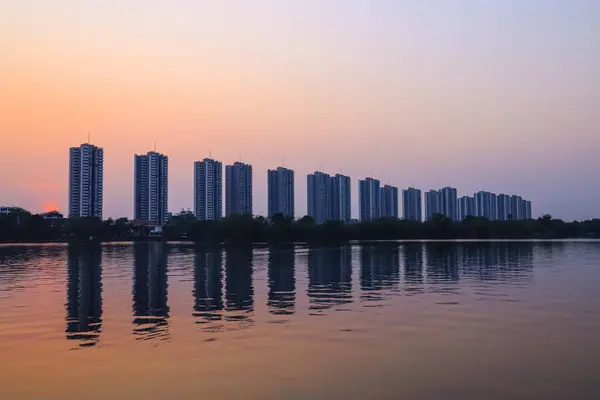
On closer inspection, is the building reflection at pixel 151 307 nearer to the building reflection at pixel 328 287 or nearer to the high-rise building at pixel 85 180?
the building reflection at pixel 328 287

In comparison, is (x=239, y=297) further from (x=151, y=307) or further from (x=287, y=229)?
(x=287, y=229)

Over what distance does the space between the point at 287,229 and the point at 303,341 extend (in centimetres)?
12686

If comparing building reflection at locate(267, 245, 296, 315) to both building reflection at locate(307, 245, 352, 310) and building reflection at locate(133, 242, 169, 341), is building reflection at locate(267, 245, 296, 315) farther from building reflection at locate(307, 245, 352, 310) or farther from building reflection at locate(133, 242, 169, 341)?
building reflection at locate(133, 242, 169, 341)

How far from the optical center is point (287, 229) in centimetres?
14300

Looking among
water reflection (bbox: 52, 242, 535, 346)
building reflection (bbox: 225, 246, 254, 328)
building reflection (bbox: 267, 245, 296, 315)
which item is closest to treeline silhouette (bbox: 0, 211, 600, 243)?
water reflection (bbox: 52, 242, 535, 346)

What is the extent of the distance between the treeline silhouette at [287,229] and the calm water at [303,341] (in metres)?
109

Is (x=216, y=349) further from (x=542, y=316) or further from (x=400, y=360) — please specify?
(x=542, y=316)

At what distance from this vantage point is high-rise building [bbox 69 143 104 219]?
184 m

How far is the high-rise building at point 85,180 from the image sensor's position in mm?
184375

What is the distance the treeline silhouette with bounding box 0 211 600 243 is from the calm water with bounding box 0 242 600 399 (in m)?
109

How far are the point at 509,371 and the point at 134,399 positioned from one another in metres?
8.41

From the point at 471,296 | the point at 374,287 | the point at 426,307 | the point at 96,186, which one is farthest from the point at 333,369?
the point at 96,186

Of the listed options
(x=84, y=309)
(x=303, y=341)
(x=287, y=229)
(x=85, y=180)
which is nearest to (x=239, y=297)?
(x=84, y=309)

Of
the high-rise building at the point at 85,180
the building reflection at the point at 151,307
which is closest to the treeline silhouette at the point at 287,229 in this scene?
the high-rise building at the point at 85,180
